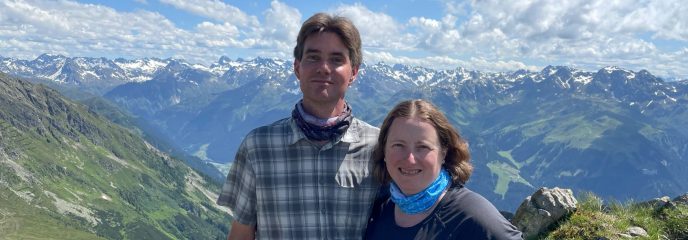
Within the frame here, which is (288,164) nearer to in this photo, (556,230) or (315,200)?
(315,200)

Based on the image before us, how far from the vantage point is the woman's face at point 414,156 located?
6.47m

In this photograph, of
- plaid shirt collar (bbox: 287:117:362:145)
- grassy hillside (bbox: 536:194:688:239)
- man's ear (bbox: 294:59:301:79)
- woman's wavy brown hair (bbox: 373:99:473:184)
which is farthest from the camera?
grassy hillside (bbox: 536:194:688:239)

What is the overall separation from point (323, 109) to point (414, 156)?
5.63ft

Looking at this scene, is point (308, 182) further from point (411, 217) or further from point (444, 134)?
point (444, 134)

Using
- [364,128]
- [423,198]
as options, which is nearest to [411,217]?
[423,198]

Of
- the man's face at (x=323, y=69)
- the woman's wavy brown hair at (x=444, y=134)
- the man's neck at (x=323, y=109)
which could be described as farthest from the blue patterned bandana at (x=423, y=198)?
the man's face at (x=323, y=69)

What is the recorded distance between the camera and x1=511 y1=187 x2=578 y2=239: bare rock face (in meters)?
12.8

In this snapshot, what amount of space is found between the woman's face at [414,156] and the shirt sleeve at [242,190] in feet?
8.05

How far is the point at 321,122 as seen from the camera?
7371mm

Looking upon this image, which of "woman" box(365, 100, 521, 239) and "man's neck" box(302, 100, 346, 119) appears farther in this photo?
"man's neck" box(302, 100, 346, 119)

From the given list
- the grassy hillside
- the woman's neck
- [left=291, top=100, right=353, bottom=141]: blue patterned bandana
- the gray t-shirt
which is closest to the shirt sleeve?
[left=291, top=100, right=353, bottom=141]: blue patterned bandana

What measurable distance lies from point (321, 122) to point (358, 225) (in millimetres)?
1672

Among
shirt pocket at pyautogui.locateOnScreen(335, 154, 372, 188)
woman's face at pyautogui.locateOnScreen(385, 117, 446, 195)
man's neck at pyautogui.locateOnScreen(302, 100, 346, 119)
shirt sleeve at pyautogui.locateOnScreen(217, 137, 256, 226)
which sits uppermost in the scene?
man's neck at pyautogui.locateOnScreen(302, 100, 346, 119)

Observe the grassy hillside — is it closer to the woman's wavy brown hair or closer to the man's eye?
the woman's wavy brown hair
